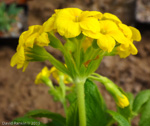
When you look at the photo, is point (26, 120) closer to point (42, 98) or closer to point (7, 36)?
point (42, 98)

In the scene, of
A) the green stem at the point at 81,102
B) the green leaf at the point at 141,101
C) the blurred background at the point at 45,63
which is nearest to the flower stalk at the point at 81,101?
the green stem at the point at 81,102

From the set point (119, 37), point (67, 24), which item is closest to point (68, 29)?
point (67, 24)

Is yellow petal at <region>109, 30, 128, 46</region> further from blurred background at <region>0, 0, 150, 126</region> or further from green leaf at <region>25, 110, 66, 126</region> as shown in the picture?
blurred background at <region>0, 0, 150, 126</region>

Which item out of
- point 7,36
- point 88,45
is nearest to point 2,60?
point 7,36

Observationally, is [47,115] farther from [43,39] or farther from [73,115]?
[43,39]

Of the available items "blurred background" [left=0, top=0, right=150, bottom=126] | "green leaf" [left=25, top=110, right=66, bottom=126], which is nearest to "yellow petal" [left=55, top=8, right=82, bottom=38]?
"green leaf" [left=25, top=110, right=66, bottom=126]

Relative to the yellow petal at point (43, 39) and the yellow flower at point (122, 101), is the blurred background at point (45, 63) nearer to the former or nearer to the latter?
the yellow flower at point (122, 101)
